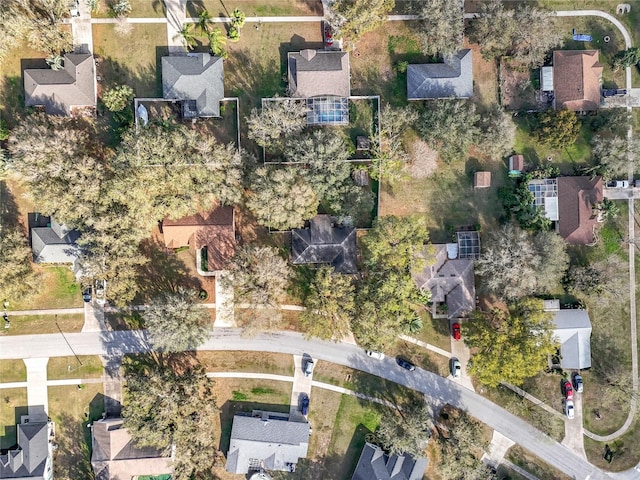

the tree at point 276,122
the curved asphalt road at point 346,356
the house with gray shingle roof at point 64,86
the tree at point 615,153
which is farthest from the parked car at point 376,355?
the house with gray shingle roof at point 64,86

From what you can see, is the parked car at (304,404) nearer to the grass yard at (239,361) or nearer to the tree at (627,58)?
the grass yard at (239,361)

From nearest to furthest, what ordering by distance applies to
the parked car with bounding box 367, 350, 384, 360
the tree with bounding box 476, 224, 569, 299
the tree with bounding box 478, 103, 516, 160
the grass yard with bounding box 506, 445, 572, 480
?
the tree with bounding box 476, 224, 569, 299, the tree with bounding box 478, 103, 516, 160, the parked car with bounding box 367, 350, 384, 360, the grass yard with bounding box 506, 445, 572, 480

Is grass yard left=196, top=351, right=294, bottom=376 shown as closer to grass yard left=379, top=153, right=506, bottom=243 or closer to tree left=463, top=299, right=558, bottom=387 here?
grass yard left=379, top=153, right=506, bottom=243

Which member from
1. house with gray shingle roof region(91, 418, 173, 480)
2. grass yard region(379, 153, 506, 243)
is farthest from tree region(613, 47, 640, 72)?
house with gray shingle roof region(91, 418, 173, 480)

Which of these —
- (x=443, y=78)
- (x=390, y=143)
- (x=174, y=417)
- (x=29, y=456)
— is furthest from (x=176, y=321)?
(x=443, y=78)

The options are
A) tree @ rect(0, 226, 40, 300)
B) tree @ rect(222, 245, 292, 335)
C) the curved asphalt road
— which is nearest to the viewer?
tree @ rect(222, 245, 292, 335)

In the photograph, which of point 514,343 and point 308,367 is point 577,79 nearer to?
point 514,343

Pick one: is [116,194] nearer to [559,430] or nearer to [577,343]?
[577,343]
